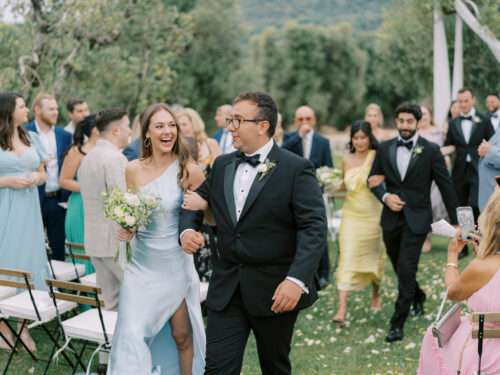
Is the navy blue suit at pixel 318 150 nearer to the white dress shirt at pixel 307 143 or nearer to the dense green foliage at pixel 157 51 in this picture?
the white dress shirt at pixel 307 143

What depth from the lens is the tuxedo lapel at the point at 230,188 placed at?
14.6 feet

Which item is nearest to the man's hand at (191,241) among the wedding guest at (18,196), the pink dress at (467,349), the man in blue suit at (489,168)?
the pink dress at (467,349)

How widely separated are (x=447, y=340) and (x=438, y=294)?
4546 millimetres

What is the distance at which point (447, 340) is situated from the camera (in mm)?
4441

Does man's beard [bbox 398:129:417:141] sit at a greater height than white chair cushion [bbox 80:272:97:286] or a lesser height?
greater

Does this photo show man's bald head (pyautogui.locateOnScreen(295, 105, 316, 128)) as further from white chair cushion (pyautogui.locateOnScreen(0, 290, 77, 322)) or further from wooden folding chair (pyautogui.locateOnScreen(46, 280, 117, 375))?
wooden folding chair (pyautogui.locateOnScreen(46, 280, 117, 375))

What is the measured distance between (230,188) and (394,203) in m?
3.15

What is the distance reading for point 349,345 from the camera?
23.2ft

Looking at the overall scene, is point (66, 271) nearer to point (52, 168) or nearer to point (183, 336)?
point (52, 168)

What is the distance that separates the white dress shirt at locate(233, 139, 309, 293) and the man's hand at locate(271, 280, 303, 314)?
523 millimetres

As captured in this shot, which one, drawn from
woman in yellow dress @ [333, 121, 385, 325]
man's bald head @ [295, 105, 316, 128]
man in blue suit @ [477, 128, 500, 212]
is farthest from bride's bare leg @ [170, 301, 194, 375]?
man's bald head @ [295, 105, 316, 128]

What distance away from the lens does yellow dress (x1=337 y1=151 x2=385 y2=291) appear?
8.01m

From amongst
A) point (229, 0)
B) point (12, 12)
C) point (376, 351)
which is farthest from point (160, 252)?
point (229, 0)

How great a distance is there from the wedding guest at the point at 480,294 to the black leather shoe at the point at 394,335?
270 centimetres
